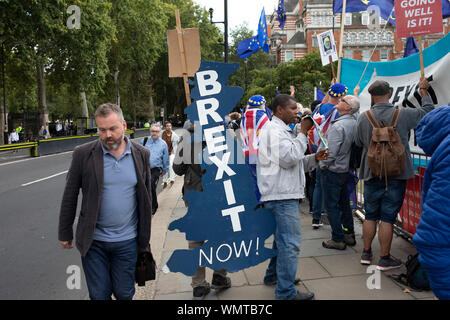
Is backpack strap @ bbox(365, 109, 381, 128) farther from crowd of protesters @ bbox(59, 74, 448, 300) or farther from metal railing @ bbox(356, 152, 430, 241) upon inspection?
metal railing @ bbox(356, 152, 430, 241)

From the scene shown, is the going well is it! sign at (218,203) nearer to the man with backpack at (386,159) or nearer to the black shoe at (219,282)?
the black shoe at (219,282)

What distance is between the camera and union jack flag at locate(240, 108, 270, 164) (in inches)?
144

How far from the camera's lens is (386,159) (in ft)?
12.4

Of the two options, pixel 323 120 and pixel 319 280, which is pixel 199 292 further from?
pixel 323 120

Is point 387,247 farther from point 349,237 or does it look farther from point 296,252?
point 296,252

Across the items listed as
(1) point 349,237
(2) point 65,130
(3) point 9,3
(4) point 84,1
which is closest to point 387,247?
(1) point 349,237

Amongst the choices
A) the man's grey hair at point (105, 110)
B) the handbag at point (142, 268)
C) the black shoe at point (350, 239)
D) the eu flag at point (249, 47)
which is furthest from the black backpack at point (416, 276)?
the eu flag at point (249, 47)

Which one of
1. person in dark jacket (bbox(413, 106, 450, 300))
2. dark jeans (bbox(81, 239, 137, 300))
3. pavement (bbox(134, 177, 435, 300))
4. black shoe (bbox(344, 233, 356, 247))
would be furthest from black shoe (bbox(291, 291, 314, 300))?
black shoe (bbox(344, 233, 356, 247))

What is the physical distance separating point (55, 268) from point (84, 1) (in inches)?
853

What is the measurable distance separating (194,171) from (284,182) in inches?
37.8

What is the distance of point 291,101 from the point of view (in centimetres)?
327

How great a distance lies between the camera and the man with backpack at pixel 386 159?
12.4 feet

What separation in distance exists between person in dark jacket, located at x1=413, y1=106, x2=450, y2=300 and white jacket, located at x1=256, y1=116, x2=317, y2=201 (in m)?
1.26

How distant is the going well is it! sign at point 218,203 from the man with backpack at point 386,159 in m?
1.24
